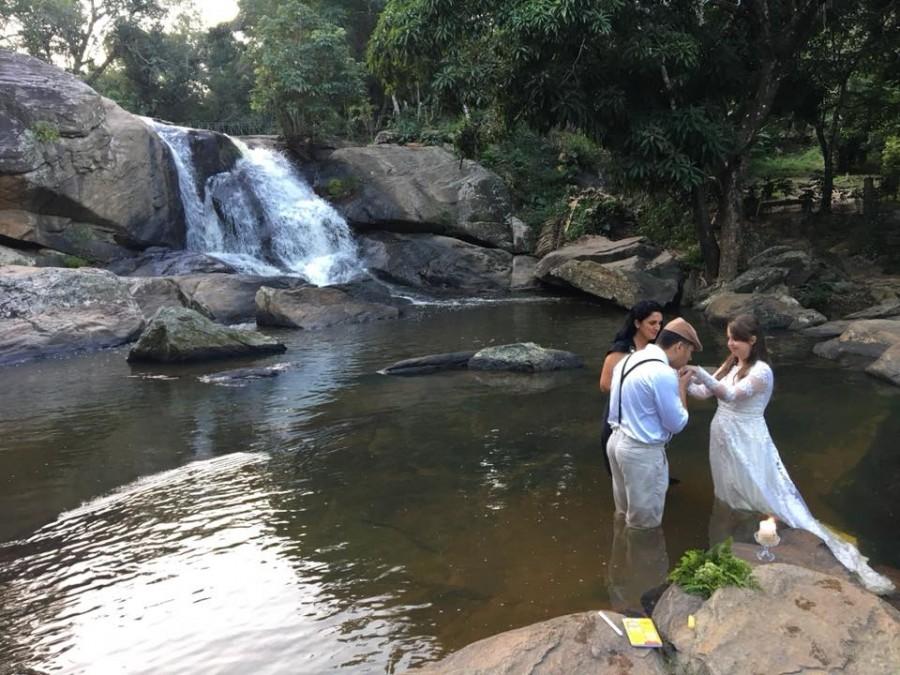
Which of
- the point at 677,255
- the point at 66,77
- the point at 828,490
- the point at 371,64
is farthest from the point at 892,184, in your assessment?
the point at 66,77

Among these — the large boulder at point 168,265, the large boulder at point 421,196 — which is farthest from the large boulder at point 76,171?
the large boulder at point 421,196

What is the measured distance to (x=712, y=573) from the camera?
3326 millimetres

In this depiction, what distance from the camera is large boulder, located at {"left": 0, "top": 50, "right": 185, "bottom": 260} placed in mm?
17375

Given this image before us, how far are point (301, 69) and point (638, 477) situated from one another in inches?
835

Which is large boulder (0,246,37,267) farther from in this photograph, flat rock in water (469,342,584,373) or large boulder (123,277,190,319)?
flat rock in water (469,342,584,373)

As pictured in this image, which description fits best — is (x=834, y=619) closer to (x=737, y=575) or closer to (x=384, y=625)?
(x=737, y=575)

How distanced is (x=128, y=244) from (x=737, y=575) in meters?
18.9

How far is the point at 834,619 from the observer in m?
3.05

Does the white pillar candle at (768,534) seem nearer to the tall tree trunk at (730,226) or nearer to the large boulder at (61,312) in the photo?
the tall tree trunk at (730,226)

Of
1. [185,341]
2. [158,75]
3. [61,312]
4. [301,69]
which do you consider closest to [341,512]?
[185,341]

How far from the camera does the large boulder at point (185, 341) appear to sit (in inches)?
453

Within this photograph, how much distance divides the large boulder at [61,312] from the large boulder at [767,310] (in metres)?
11.2

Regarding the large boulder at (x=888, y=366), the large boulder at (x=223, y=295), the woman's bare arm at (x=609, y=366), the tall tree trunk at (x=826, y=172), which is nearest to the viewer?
A: the woman's bare arm at (x=609, y=366)

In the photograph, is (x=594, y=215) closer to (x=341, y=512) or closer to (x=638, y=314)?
(x=341, y=512)
